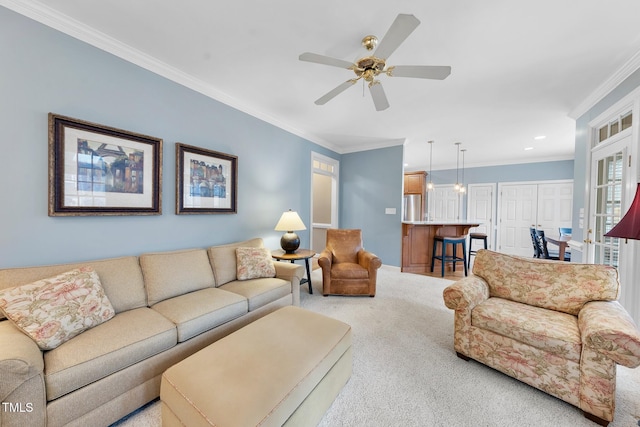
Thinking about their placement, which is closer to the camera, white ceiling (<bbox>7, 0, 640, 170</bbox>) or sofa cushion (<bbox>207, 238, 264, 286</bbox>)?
white ceiling (<bbox>7, 0, 640, 170</bbox>)

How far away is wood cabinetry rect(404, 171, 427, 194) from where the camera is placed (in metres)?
6.46

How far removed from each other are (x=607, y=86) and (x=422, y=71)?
2.47 metres

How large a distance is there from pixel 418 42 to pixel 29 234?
327 cm

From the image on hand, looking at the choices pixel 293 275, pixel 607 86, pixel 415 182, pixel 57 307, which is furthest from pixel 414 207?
pixel 57 307

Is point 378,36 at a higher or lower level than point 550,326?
higher

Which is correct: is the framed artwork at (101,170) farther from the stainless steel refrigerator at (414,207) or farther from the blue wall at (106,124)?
the stainless steel refrigerator at (414,207)

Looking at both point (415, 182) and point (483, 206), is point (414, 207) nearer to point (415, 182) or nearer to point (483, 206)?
point (415, 182)

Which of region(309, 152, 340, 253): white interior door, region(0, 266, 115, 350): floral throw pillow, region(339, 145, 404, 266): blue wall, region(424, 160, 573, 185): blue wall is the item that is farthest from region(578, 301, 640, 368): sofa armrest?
region(424, 160, 573, 185): blue wall

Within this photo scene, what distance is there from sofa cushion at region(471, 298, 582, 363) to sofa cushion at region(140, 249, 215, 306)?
2417 millimetres

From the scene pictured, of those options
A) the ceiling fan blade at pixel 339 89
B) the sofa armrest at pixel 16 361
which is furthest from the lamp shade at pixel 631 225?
the sofa armrest at pixel 16 361

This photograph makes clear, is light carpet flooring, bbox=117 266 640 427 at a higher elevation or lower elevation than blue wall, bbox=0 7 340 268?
lower

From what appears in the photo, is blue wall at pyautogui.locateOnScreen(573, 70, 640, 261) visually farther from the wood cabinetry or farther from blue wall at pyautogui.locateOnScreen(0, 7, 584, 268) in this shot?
blue wall at pyautogui.locateOnScreen(0, 7, 584, 268)

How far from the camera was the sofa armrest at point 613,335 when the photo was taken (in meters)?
1.26

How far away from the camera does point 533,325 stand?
161cm
